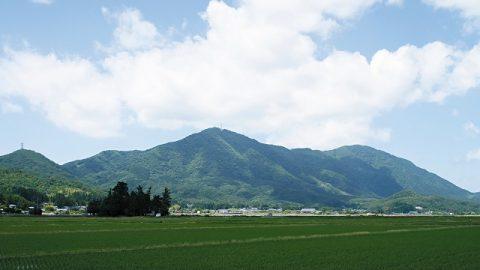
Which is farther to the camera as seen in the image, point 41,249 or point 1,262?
point 41,249

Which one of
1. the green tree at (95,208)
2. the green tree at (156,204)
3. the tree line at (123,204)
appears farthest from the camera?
the green tree at (156,204)

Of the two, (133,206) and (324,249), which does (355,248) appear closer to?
(324,249)

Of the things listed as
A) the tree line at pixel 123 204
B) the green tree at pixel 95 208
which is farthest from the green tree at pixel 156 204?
the green tree at pixel 95 208

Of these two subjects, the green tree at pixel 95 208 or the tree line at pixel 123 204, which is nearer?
the tree line at pixel 123 204

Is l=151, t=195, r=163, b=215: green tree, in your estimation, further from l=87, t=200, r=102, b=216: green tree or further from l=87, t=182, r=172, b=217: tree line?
l=87, t=200, r=102, b=216: green tree

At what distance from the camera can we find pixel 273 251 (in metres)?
38.0

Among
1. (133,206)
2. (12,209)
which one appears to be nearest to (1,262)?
(133,206)

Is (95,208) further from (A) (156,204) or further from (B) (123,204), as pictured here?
(A) (156,204)

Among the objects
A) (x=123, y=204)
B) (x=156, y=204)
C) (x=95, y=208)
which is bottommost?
(x=95, y=208)

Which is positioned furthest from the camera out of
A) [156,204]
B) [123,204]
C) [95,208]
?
[156,204]

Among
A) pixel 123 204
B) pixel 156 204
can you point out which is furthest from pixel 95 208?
pixel 156 204

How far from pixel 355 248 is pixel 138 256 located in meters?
17.6

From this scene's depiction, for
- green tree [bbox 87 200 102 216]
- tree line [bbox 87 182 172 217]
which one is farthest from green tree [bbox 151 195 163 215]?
green tree [bbox 87 200 102 216]

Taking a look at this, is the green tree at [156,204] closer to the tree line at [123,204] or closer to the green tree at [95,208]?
the tree line at [123,204]
